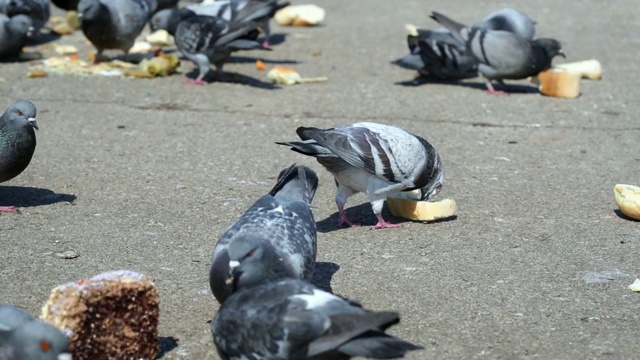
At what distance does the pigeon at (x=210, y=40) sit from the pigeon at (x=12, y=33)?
1.79m

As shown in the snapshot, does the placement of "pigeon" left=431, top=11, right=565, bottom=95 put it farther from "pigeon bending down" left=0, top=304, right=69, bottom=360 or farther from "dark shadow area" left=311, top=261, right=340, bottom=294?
"pigeon bending down" left=0, top=304, right=69, bottom=360

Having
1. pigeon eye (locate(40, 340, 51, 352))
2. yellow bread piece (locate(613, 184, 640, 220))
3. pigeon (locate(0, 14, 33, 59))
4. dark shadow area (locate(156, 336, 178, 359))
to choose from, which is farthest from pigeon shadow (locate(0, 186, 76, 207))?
pigeon (locate(0, 14, 33, 59))

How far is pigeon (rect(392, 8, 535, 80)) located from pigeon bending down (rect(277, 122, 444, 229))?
3.98 m

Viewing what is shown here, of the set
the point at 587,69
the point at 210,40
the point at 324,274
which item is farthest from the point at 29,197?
the point at 587,69

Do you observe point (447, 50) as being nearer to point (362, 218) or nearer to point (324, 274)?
point (362, 218)

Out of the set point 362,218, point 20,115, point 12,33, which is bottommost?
point 12,33

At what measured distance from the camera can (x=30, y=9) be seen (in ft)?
37.2

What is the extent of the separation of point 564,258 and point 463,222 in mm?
814

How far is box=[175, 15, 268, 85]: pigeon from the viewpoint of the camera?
9.90 metres

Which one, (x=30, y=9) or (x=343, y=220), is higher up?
(x=343, y=220)

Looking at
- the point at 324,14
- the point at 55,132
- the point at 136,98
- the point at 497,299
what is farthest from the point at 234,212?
the point at 324,14

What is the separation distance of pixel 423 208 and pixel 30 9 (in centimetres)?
676

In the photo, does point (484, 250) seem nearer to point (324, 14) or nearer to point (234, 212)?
point (234, 212)

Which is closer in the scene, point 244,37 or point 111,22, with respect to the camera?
point 244,37
